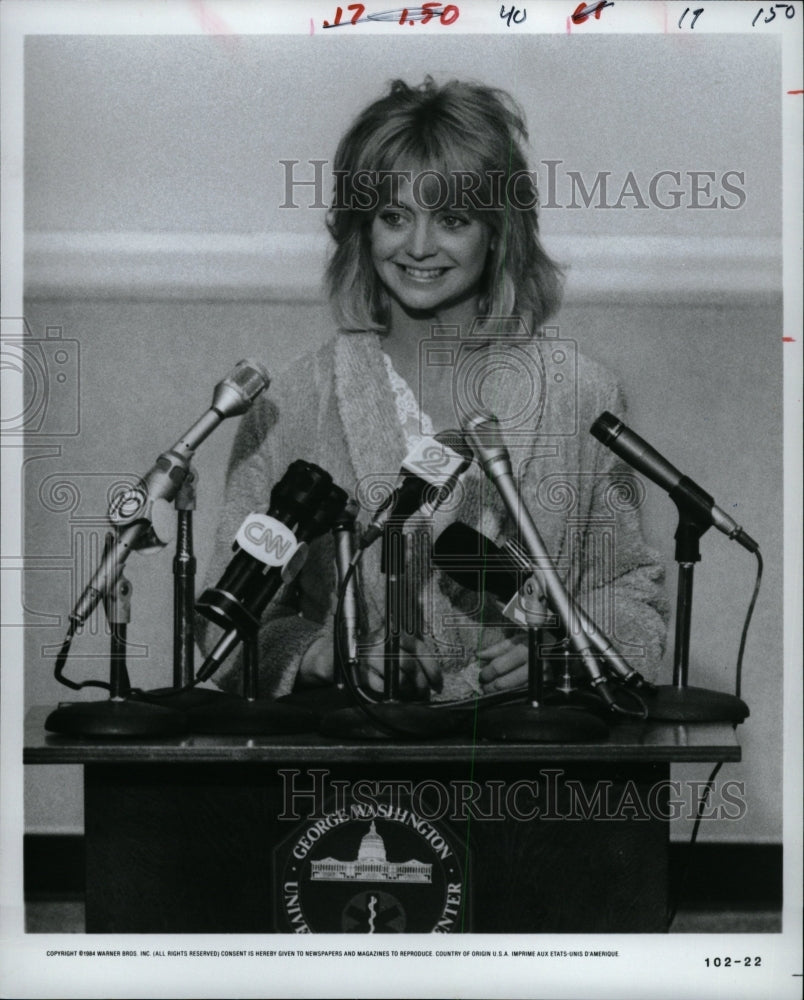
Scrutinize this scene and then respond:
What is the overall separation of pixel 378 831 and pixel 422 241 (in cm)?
63

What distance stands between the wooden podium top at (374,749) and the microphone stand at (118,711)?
0.01 metres

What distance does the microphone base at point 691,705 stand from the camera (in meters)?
1.56

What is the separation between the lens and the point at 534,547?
5.20ft

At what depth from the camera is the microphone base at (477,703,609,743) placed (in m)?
1.49

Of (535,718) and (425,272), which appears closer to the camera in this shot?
(535,718)

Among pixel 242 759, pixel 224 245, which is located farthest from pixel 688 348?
pixel 242 759

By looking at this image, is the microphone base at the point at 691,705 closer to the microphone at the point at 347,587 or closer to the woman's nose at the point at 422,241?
the microphone at the point at 347,587

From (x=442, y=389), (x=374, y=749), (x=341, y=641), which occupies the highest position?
(x=442, y=389)

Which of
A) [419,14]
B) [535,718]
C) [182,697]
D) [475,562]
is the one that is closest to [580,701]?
[535,718]

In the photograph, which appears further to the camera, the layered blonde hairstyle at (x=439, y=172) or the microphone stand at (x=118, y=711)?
the layered blonde hairstyle at (x=439, y=172)

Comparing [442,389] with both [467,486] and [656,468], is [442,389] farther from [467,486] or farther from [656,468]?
[656,468]

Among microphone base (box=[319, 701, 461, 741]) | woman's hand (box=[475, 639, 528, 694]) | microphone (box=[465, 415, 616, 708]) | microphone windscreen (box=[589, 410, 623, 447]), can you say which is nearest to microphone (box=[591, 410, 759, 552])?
microphone windscreen (box=[589, 410, 623, 447])

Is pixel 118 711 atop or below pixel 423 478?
below

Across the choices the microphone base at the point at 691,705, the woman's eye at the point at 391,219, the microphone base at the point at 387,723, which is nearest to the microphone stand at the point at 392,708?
the microphone base at the point at 387,723
